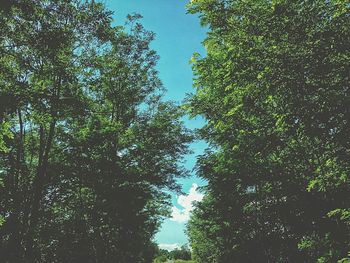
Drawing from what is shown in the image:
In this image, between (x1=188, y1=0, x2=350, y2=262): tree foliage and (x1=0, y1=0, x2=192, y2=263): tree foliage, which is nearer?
(x1=188, y1=0, x2=350, y2=262): tree foliage

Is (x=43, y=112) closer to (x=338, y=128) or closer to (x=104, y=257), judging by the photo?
(x=338, y=128)

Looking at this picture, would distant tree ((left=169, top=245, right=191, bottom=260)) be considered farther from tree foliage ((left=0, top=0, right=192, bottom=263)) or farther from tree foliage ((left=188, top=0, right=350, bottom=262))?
tree foliage ((left=188, top=0, right=350, bottom=262))

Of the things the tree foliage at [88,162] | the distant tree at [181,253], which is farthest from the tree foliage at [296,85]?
the distant tree at [181,253]

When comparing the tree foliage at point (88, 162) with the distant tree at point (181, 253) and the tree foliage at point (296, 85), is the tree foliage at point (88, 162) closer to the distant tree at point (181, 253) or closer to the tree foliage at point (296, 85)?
the tree foliage at point (296, 85)

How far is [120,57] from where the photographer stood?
79.1 ft

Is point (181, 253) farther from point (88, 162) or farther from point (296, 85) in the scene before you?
point (296, 85)

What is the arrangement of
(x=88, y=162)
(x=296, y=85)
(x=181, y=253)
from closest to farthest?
(x=296, y=85) < (x=88, y=162) < (x=181, y=253)

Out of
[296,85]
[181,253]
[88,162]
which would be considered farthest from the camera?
[181,253]

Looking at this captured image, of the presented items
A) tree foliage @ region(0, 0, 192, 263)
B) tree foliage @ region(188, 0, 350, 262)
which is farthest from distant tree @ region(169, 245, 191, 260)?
tree foliage @ region(188, 0, 350, 262)

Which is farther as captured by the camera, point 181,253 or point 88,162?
point 181,253

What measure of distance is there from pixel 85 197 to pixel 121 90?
297 inches

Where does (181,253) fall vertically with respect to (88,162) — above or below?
above

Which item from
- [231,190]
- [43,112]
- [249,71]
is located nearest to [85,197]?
[231,190]

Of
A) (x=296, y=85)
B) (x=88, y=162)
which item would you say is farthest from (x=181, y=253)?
(x=296, y=85)
